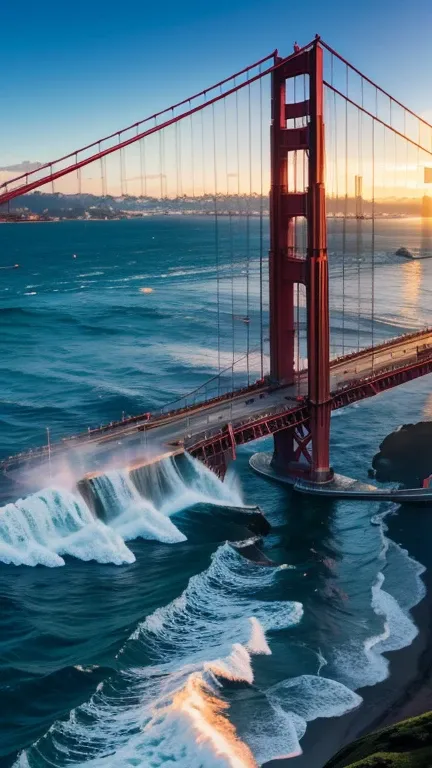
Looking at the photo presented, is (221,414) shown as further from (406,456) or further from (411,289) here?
(411,289)

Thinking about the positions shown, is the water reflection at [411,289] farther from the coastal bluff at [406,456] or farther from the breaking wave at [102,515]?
the breaking wave at [102,515]

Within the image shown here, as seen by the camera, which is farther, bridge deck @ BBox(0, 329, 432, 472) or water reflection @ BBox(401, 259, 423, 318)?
water reflection @ BBox(401, 259, 423, 318)

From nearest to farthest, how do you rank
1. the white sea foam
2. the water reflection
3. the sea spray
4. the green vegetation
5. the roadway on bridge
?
the green vegetation, the white sea foam, the sea spray, the roadway on bridge, the water reflection

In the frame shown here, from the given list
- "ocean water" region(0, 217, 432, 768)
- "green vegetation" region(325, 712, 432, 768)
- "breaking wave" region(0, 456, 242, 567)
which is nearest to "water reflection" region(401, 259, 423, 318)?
"ocean water" region(0, 217, 432, 768)

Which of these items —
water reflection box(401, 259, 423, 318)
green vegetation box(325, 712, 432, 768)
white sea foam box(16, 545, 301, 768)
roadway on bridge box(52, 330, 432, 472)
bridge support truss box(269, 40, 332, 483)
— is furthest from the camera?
water reflection box(401, 259, 423, 318)

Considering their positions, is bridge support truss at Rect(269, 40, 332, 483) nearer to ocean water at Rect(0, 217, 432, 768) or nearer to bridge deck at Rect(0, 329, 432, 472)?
bridge deck at Rect(0, 329, 432, 472)

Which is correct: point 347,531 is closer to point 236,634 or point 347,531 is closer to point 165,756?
point 236,634

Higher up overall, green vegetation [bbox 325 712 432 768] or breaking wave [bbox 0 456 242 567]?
breaking wave [bbox 0 456 242 567]
